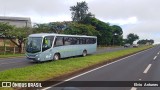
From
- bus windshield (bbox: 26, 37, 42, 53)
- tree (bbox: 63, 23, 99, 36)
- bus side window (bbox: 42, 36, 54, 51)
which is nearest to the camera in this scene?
bus windshield (bbox: 26, 37, 42, 53)

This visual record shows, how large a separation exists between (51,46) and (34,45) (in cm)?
160

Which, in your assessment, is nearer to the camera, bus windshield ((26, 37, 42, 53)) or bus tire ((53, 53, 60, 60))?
bus windshield ((26, 37, 42, 53))

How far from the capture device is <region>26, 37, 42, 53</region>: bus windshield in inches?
979

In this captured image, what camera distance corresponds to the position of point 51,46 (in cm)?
2597

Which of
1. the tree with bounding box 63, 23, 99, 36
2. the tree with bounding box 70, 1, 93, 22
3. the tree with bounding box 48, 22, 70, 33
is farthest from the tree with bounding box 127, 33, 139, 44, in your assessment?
the tree with bounding box 48, 22, 70, 33

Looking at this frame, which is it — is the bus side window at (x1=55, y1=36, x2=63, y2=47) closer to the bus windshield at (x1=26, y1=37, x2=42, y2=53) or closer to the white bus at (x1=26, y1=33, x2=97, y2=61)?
the white bus at (x1=26, y1=33, x2=97, y2=61)

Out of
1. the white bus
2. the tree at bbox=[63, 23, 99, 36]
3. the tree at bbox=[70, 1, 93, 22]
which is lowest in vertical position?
the white bus

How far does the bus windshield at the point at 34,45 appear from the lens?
24.9 meters

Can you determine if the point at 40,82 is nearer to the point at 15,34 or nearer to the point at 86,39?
the point at 86,39

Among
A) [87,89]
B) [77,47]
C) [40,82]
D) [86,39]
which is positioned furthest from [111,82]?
[86,39]

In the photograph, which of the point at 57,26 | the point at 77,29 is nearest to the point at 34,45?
the point at 57,26

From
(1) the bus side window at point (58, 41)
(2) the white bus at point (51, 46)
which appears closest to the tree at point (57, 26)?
(2) the white bus at point (51, 46)

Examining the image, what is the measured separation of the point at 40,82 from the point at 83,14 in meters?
94.0

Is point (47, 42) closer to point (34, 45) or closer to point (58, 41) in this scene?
point (34, 45)
